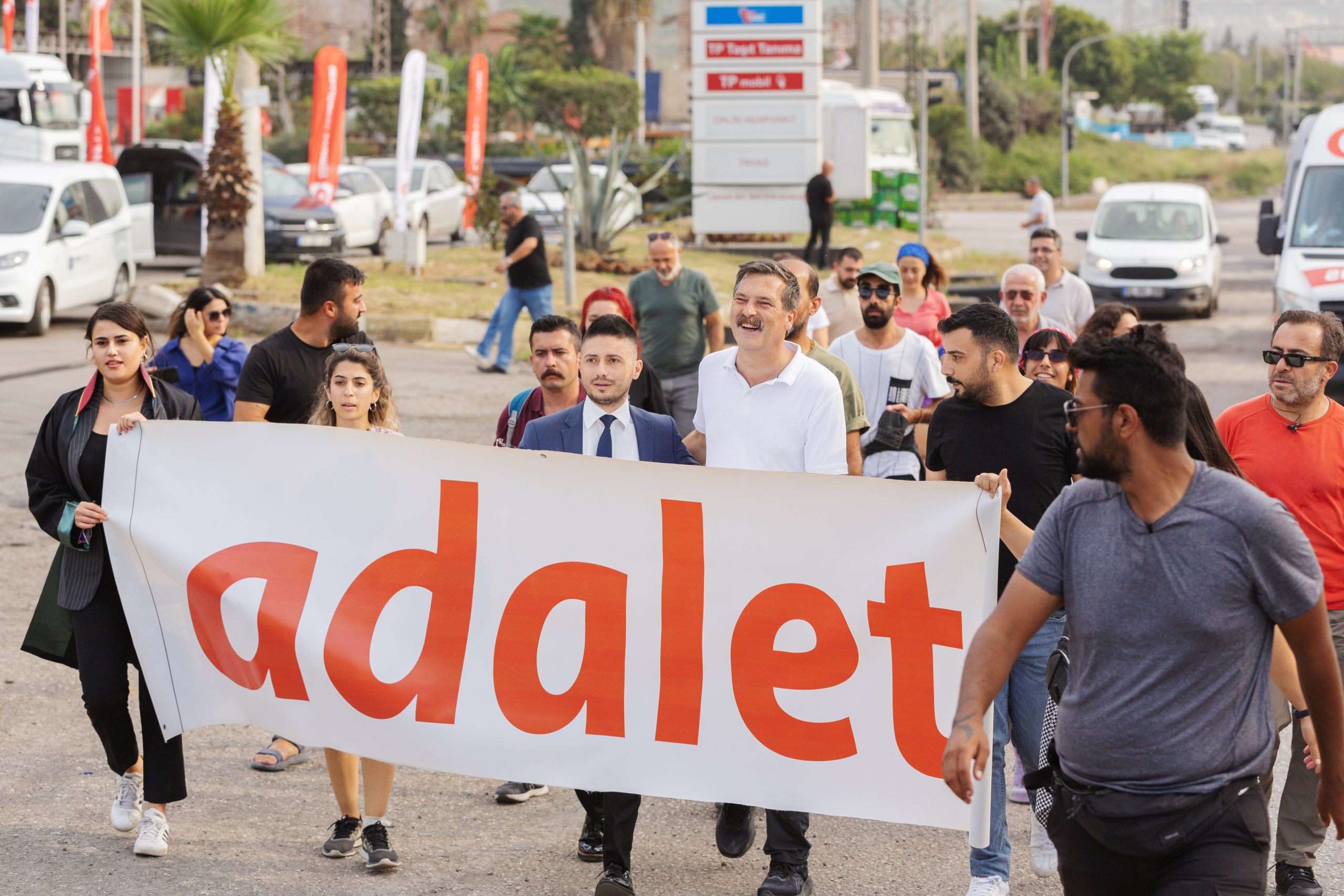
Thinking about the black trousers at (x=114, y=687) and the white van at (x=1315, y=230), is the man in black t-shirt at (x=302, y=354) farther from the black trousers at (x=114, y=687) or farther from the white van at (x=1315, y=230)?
the white van at (x=1315, y=230)

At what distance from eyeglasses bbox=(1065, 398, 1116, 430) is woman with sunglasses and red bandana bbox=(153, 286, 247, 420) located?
4.99m

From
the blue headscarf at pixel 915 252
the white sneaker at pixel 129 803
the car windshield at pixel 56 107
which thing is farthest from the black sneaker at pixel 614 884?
the car windshield at pixel 56 107

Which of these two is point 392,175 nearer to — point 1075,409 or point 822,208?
point 822,208

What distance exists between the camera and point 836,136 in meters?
30.5

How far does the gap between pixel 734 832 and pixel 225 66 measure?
58.2 feet

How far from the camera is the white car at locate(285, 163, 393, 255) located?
26547 millimetres

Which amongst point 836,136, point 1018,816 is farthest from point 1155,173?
point 1018,816

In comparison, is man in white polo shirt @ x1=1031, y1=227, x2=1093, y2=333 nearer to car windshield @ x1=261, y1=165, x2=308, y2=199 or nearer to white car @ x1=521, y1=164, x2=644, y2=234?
white car @ x1=521, y1=164, x2=644, y2=234

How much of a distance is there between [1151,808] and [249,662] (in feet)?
10.0

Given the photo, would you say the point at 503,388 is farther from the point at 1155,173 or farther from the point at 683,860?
the point at 1155,173

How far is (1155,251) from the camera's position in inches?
870

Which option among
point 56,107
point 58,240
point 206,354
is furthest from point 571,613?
point 56,107

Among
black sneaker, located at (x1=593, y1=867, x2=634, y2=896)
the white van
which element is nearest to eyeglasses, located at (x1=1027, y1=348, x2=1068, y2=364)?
black sneaker, located at (x1=593, y1=867, x2=634, y2=896)

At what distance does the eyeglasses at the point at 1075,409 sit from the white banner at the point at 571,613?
4.48 feet
